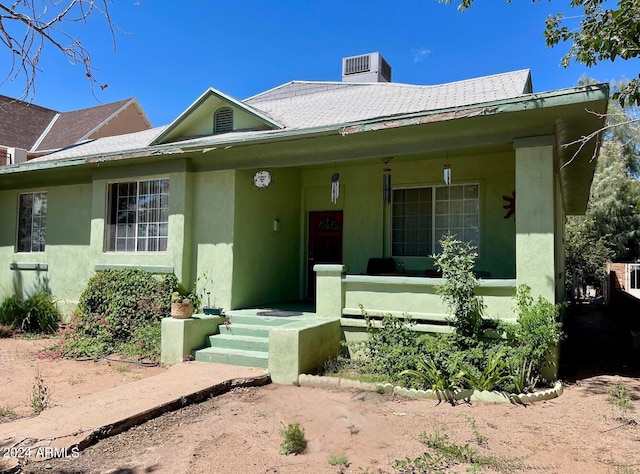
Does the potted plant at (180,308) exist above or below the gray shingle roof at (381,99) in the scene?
below

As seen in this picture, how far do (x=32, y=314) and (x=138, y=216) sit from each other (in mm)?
3484

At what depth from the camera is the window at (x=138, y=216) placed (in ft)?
33.0

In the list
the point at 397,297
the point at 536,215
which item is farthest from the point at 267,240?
the point at 536,215

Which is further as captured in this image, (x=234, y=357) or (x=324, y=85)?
(x=324, y=85)

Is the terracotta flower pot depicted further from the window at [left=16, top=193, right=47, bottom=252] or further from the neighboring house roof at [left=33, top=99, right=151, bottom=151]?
the neighboring house roof at [left=33, top=99, right=151, bottom=151]

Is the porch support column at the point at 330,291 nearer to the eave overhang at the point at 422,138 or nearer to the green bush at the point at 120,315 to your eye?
the eave overhang at the point at 422,138

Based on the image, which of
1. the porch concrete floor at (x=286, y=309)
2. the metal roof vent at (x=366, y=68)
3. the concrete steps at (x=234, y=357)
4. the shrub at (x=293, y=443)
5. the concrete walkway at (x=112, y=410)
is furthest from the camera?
the metal roof vent at (x=366, y=68)

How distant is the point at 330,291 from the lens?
794cm

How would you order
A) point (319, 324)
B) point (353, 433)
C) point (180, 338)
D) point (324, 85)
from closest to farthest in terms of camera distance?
1. point (353, 433)
2. point (319, 324)
3. point (180, 338)
4. point (324, 85)

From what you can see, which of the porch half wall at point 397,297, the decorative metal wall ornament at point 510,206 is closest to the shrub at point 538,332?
the porch half wall at point 397,297

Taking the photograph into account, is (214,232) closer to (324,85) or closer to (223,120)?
(223,120)

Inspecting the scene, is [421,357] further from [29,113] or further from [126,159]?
[29,113]

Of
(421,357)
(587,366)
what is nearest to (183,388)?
(421,357)

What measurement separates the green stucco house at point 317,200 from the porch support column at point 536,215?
0.8 inches
